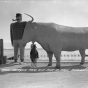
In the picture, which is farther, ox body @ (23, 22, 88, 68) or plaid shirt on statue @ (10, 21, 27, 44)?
plaid shirt on statue @ (10, 21, 27, 44)

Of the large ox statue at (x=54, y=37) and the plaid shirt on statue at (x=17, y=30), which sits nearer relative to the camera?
the large ox statue at (x=54, y=37)

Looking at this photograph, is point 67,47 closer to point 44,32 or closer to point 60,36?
point 60,36

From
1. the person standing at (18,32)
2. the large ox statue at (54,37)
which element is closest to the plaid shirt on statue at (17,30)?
the person standing at (18,32)

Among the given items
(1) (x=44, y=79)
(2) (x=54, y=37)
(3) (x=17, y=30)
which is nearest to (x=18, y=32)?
(3) (x=17, y=30)

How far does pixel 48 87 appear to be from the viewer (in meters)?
2.99

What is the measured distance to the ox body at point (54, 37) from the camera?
577 centimetres

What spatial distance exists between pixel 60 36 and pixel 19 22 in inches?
133

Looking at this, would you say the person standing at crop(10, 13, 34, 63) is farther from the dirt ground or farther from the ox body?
the dirt ground

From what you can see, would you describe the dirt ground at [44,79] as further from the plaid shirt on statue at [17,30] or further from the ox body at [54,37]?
the plaid shirt on statue at [17,30]

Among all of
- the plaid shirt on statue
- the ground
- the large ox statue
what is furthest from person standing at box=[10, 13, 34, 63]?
the ground

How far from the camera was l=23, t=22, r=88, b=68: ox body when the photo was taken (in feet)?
18.9

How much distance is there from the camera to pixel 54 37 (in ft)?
18.9

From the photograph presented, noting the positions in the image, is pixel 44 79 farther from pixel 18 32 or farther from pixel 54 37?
pixel 18 32

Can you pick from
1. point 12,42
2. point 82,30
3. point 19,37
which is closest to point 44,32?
point 82,30
